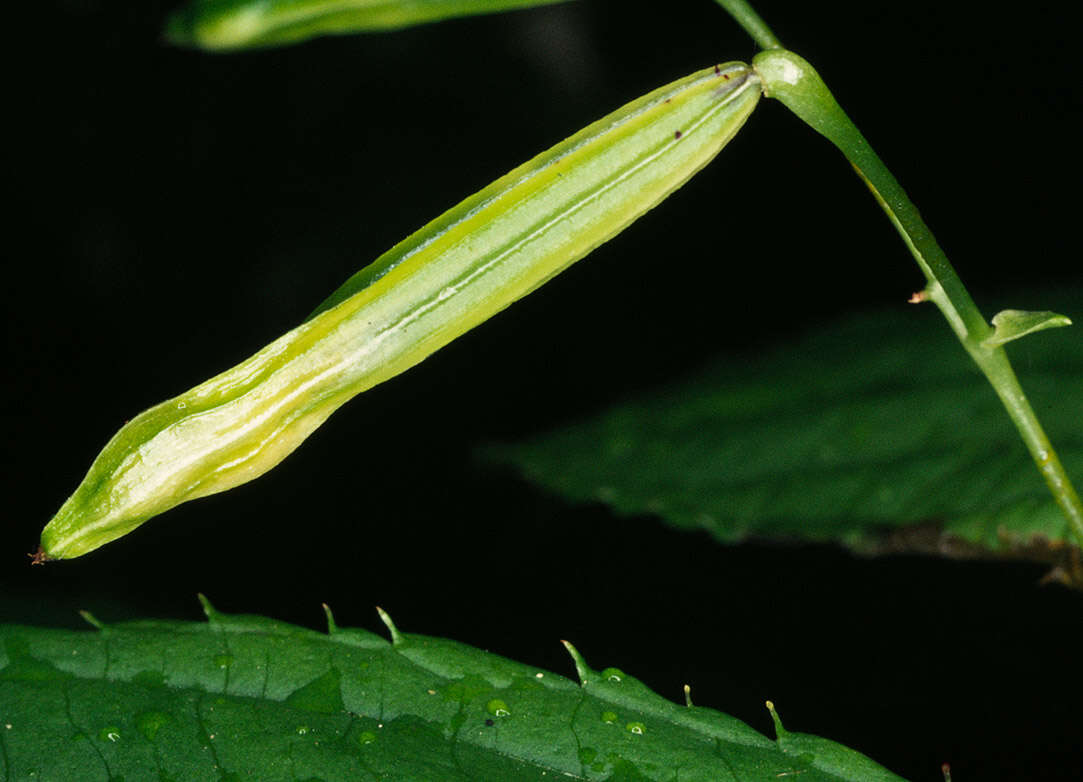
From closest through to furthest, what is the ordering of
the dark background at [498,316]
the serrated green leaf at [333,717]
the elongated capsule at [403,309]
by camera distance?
1. the elongated capsule at [403,309]
2. the serrated green leaf at [333,717]
3. the dark background at [498,316]

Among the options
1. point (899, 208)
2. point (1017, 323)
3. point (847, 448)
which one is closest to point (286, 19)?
point (899, 208)

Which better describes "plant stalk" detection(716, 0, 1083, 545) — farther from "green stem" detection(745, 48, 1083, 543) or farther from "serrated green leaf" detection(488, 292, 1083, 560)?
"serrated green leaf" detection(488, 292, 1083, 560)

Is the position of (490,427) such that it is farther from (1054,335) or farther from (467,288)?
(467,288)

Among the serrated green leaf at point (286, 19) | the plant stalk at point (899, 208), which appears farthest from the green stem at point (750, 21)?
the serrated green leaf at point (286, 19)

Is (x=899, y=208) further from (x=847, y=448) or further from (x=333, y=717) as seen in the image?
(x=847, y=448)

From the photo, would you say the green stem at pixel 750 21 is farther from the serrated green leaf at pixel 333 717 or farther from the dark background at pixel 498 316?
the dark background at pixel 498 316

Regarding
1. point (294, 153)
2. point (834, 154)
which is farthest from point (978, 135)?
point (294, 153)
